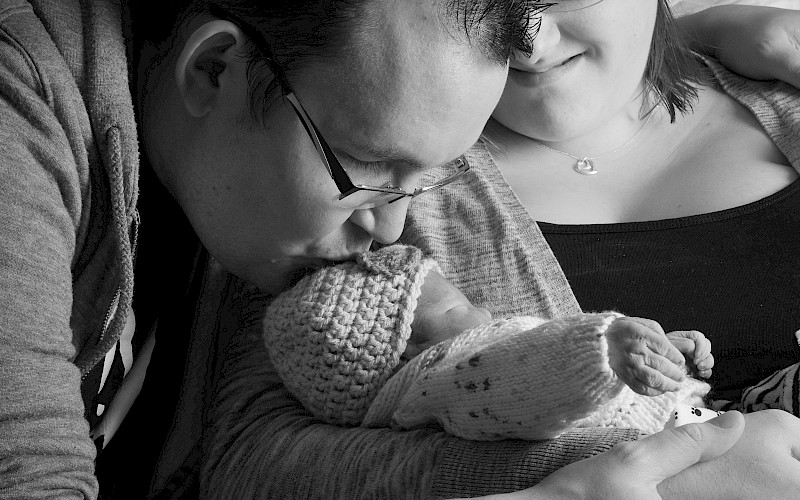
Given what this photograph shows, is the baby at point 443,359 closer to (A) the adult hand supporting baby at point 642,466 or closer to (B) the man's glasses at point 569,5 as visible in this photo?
(A) the adult hand supporting baby at point 642,466

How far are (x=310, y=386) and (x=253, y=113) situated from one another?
0.39 m

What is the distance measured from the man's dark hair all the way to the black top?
0.49 meters

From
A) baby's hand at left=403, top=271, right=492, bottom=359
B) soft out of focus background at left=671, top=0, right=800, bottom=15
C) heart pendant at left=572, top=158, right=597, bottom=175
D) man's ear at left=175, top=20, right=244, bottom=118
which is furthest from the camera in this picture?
soft out of focus background at left=671, top=0, right=800, bottom=15

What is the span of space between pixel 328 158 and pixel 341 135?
3 centimetres

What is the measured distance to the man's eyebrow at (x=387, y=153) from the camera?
96cm

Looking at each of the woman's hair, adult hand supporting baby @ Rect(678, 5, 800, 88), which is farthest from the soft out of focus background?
the woman's hair

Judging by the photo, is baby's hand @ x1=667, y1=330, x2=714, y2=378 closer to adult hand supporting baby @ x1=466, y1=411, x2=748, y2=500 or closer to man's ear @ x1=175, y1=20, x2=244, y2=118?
adult hand supporting baby @ x1=466, y1=411, x2=748, y2=500

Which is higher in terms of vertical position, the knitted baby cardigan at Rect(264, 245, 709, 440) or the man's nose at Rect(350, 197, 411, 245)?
the man's nose at Rect(350, 197, 411, 245)

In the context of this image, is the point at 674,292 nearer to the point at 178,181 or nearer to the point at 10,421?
the point at 178,181

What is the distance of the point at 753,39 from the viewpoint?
1.62 m

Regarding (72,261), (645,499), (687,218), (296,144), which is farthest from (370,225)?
(687,218)

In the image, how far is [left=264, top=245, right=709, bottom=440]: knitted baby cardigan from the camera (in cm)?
95

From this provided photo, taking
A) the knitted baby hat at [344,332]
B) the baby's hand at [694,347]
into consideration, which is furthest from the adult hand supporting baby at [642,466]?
the knitted baby hat at [344,332]

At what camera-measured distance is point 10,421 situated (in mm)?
827
